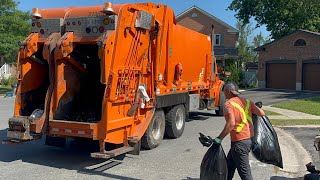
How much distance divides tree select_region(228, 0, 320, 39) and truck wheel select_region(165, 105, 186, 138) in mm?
30936

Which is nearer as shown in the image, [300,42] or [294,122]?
[294,122]

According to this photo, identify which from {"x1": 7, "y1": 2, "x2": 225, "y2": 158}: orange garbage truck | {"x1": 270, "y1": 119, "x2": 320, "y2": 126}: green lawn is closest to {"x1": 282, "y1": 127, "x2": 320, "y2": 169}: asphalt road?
{"x1": 270, "y1": 119, "x2": 320, "y2": 126}: green lawn

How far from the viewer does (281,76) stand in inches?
1339

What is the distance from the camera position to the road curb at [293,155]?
7.51m

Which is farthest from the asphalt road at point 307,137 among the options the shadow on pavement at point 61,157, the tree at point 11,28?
the tree at point 11,28

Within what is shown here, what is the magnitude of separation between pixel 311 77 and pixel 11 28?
73.8ft

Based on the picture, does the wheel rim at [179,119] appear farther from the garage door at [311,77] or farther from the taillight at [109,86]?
the garage door at [311,77]

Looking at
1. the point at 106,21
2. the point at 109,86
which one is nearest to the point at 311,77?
the point at 106,21

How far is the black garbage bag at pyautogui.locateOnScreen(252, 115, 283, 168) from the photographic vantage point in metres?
5.95

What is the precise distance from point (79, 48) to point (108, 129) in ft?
5.95

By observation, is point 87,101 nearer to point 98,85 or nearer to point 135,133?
point 98,85

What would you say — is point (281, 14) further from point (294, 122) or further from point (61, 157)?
point (61, 157)

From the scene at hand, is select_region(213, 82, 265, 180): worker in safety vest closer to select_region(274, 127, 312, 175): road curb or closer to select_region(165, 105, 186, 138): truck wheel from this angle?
select_region(274, 127, 312, 175): road curb

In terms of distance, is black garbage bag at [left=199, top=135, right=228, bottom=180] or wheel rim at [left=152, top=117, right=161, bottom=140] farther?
wheel rim at [left=152, top=117, right=161, bottom=140]
